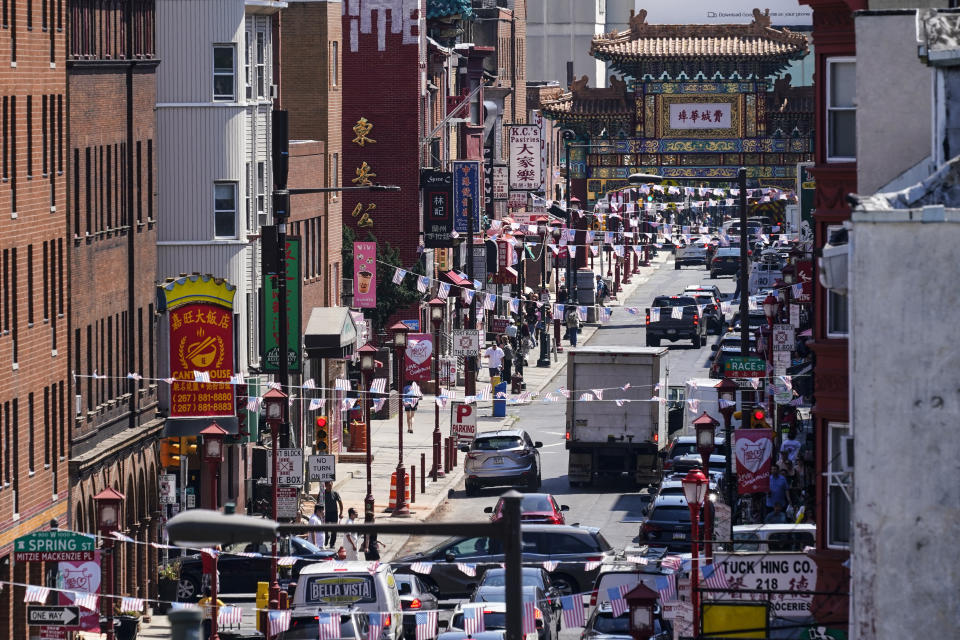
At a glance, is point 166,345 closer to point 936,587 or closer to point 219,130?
point 219,130

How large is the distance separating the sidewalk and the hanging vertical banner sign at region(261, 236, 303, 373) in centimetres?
396

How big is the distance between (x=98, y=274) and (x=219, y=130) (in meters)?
8.82

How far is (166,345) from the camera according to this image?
48531 mm

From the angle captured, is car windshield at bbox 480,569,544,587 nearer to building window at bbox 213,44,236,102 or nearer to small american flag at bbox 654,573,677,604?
small american flag at bbox 654,573,677,604

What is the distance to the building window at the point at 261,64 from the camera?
184 ft

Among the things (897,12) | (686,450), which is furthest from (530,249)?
(897,12)

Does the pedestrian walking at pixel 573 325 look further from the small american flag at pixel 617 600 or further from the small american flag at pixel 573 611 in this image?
the small american flag at pixel 617 600

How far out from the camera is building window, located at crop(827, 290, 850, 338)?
28469 mm

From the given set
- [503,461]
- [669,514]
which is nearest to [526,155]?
[503,461]

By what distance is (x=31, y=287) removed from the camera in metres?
40.2

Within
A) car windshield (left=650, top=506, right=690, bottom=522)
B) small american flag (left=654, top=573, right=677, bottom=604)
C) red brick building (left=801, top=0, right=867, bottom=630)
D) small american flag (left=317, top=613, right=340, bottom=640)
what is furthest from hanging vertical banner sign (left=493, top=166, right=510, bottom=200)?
red brick building (left=801, top=0, right=867, bottom=630)

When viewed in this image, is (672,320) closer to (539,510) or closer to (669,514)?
(539,510)

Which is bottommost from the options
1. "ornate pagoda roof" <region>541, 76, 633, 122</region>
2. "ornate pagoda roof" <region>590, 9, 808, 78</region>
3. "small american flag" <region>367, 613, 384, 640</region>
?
"small american flag" <region>367, 613, 384, 640</region>

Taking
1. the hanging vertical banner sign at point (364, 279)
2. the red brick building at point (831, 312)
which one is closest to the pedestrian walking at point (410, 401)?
the hanging vertical banner sign at point (364, 279)
